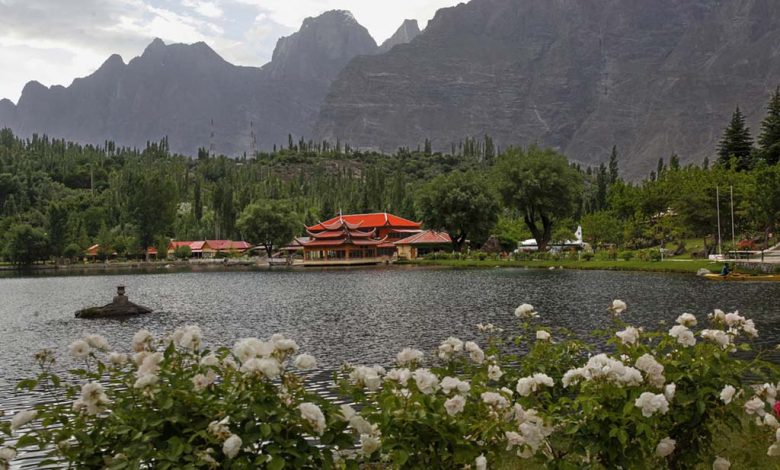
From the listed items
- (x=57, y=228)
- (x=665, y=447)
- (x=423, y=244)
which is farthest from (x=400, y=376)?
(x=57, y=228)

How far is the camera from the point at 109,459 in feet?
15.3

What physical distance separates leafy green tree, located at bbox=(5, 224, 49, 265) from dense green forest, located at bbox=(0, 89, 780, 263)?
0.21 metres

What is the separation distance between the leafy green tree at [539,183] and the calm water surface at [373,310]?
72.1 feet

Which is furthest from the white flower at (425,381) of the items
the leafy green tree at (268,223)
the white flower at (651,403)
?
the leafy green tree at (268,223)

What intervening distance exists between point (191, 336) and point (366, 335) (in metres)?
17.3

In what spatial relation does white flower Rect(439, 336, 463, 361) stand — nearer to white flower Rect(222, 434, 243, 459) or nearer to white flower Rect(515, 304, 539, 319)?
white flower Rect(515, 304, 539, 319)

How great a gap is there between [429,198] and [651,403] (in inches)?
3044

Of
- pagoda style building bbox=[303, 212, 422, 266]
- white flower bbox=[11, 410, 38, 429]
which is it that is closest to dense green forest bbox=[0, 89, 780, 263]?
A: pagoda style building bbox=[303, 212, 422, 266]

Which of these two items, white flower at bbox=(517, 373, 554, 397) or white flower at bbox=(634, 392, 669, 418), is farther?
white flower at bbox=(517, 373, 554, 397)

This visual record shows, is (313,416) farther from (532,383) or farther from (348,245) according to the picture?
(348,245)

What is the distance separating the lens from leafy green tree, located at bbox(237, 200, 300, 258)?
99750 mm

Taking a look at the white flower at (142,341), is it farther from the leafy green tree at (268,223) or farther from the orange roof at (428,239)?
the leafy green tree at (268,223)

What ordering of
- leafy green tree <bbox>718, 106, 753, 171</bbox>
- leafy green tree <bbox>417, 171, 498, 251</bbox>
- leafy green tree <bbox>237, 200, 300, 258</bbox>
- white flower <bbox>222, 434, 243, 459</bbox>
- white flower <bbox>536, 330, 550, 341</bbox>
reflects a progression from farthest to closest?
1. leafy green tree <bbox>237, 200, 300, 258</bbox>
2. leafy green tree <bbox>417, 171, 498, 251</bbox>
3. leafy green tree <bbox>718, 106, 753, 171</bbox>
4. white flower <bbox>536, 330, 550, 341</bbox>
5. white flower <bbox>222, 434, 243, 459</bbox>

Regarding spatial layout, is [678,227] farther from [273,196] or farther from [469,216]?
[273,196]
